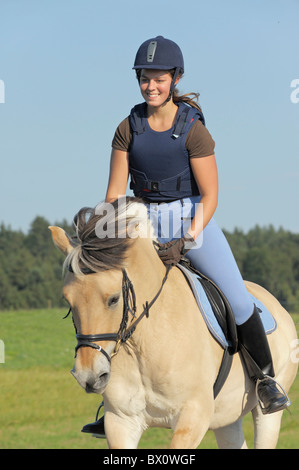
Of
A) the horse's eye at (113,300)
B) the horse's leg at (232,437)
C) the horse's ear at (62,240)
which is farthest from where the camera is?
the horse's leg at (232,437)

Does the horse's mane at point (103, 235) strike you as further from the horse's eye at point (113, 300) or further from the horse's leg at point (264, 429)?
the horse's leg at point (264, 429)

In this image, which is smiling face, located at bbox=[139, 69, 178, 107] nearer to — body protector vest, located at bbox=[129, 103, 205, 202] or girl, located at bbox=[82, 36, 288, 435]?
girl, located at bbox=[82, 36, 288, 435]

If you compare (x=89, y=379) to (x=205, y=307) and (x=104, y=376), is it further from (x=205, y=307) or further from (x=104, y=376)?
(x=205, y=307)

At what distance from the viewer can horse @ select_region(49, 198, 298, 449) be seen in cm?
509

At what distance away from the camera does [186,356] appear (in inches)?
227

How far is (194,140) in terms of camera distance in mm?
6027

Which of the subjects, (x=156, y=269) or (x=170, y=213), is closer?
(x=156, y=269)

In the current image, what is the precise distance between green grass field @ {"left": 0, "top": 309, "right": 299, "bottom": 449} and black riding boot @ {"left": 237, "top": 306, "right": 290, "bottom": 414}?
35.9 feet

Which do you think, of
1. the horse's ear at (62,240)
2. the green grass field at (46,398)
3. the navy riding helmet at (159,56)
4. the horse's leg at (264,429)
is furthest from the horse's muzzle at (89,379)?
the green grass field at (46,398)

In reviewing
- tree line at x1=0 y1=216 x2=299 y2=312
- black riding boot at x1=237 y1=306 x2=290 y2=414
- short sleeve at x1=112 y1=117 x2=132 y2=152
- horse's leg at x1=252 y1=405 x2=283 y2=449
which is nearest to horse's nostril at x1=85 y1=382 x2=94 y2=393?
black riding boot at x1=237 y1=306 x2=290 y2=414

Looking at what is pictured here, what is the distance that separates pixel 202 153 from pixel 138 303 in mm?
1450

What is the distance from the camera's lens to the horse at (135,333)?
509 centimetres
